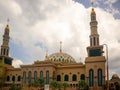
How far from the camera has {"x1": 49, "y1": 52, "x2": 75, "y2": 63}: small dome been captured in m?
87.3

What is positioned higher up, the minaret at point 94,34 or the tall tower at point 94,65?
the minaret at point 94,34

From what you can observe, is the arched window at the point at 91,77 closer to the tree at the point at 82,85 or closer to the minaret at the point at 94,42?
the tree at the point at 82,85

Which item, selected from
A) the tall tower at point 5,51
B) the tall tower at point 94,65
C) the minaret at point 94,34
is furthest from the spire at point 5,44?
the minaret at point 94,34

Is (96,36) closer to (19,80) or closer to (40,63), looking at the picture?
(40,63)

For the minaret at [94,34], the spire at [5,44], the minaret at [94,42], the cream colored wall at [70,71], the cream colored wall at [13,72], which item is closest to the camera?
the minaret at [94,42]

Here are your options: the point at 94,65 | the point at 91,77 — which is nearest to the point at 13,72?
the point at 91,77

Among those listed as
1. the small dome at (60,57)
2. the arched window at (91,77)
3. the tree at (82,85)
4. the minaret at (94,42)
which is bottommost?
the tree at (82,85)

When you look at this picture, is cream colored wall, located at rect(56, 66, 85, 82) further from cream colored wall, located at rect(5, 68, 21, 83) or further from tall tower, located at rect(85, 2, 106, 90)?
cream colored wall, located at rect(5, 68, 21, 83)

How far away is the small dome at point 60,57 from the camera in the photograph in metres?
87.3

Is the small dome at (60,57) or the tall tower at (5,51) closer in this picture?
the small dome at (60,57)

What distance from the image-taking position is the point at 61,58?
287 feet

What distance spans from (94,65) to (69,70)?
10657 mm

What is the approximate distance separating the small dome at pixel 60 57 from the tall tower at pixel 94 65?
51.0 feet

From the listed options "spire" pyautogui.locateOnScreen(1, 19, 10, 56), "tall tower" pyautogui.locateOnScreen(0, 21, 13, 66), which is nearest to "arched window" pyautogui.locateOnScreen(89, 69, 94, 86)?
"tall tower" pyautogui.locateOnScreen(0, 21, 13, 66)
